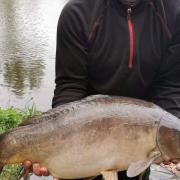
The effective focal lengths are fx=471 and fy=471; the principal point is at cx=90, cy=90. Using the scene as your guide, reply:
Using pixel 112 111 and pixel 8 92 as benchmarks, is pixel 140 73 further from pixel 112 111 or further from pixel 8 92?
pixel 8 92

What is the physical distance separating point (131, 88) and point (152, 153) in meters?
0.58

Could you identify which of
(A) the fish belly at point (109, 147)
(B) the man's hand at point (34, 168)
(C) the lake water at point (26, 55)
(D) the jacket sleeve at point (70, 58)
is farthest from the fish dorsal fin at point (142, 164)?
(C) the lake water at point (26, 55)

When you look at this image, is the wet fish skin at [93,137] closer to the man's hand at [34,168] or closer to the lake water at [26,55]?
the man's hand at [34,168]

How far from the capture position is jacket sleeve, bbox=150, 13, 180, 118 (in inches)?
116

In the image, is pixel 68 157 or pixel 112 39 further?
pixel 112 39

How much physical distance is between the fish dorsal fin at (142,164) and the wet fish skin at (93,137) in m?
0.02

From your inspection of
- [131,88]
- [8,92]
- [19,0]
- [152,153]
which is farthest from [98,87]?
[19,0]

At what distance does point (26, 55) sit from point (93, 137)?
10763mm

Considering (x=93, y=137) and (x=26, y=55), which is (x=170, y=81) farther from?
(x=26, y=55)

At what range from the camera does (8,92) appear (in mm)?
9930

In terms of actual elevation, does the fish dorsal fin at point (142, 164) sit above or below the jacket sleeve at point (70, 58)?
below

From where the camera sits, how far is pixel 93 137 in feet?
8.15

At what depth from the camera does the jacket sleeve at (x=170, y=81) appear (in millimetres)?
2947

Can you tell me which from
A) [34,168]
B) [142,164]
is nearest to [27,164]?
[34,168]
